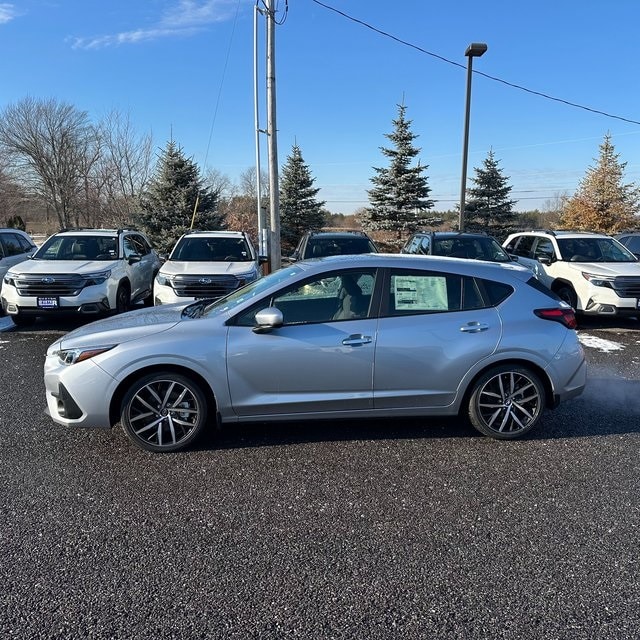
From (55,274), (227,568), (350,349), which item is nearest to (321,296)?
(350,349)

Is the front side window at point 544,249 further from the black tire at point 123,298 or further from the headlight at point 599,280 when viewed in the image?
the black tire at point 123,298

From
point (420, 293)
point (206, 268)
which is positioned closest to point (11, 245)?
point (206, 268)

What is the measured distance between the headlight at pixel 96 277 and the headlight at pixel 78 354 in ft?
16.4

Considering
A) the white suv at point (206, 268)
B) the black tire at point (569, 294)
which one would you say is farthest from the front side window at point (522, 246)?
the white suv at point (206, 268)

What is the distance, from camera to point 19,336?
8492 mm

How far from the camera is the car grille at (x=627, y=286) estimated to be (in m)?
8.86

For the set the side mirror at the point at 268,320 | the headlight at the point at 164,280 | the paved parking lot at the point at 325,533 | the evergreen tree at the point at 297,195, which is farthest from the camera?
the evergreen tree at the point at 297,195

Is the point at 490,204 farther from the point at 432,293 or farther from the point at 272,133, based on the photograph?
the point at 432,293

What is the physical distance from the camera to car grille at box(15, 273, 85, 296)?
27.5ft

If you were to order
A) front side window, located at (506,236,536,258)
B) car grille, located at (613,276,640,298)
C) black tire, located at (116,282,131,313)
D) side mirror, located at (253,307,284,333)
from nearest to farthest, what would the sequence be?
side mirror, located at (253,307,284,333) < car grille, located at (613,276,640,298) < black tire, located at (116,282,131,313) < front side window, located at (506,236,536,258)

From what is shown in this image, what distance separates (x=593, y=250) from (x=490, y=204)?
1964 cm

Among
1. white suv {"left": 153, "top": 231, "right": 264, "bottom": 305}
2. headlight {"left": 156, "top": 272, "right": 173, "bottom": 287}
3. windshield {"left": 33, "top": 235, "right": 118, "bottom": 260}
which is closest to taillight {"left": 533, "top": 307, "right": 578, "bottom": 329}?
white suv {"left": 153, "top": 231, "right": 264, "bottom": 305}

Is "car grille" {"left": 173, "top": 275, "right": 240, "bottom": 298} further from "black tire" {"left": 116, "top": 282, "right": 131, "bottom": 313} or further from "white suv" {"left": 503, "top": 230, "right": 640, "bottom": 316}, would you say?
"white suv" {"left": 503, "top": 230, "right": 640, "bottom": 316}

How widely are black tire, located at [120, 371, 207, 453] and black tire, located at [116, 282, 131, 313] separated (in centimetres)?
579
